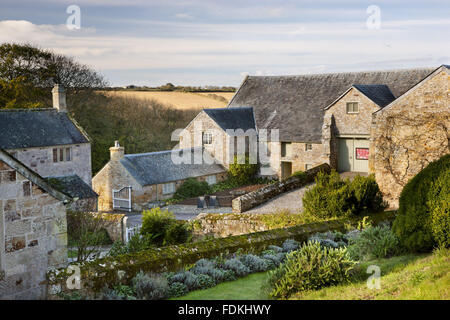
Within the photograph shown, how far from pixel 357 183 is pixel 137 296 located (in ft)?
30.6

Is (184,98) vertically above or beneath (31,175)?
above

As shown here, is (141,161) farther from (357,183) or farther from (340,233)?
(340,233)

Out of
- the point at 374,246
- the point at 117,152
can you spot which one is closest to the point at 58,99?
the point at 117,152

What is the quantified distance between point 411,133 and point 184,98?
142ft

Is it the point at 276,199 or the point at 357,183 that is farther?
the point at 276,199

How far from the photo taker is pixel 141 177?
29.4 m

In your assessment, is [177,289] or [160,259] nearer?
[177,289]

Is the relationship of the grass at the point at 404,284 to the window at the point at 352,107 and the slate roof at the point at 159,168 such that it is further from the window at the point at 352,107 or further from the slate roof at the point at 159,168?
the slate roof at the point at 159,168

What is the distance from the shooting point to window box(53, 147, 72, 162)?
29686 mm

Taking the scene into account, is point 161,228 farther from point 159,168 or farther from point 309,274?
point 159,168

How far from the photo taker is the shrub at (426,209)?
948cm

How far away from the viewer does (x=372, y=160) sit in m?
20.8
